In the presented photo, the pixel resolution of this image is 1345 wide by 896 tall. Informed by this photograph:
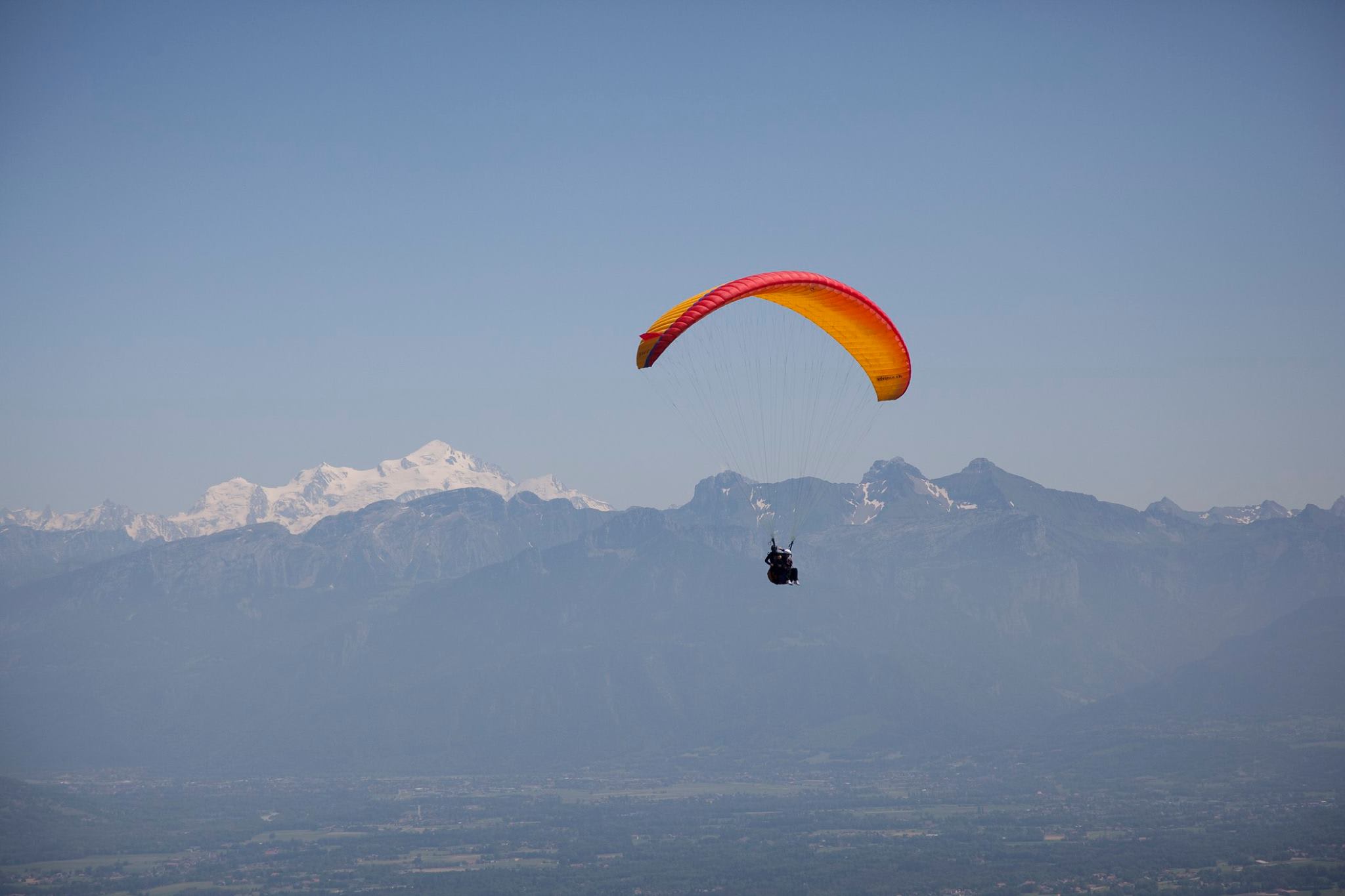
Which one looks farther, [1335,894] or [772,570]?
[1335,894]

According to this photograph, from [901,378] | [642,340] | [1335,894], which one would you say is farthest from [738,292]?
[1335,894]

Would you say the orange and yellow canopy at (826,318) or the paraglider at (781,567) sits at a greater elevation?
the orange and yellow canopy at (826,318)

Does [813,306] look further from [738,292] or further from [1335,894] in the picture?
[1335,894]

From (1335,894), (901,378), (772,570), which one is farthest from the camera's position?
(1335,894)

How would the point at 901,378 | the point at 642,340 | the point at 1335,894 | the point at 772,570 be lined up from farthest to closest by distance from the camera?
the point at 1335,894 → the point at 901,378 → the point at 772,570 → the point at 642,340

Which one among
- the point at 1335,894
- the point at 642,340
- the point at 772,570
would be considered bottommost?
the point at 1335,894

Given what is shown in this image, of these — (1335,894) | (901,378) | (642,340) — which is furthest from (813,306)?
(1335,894)

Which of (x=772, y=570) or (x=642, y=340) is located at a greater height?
(x=642, y=340)

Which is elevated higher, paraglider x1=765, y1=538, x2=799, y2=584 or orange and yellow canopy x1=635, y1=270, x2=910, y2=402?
orange and yellow canopy x1=635, y1=270, x2=910, y2=402

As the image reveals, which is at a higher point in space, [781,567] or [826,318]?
Result: [826,318]

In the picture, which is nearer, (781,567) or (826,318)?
(781,567)
